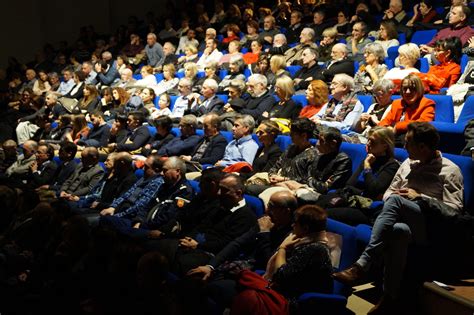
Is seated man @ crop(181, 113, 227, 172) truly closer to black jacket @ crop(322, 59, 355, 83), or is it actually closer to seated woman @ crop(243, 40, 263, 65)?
black jacket @ crop(322, 59, 355, 83)

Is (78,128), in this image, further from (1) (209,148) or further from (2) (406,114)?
(2) (406,114)

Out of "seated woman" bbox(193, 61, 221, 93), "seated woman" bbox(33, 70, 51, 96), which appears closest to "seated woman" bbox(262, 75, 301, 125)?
"seated woman" bbox(193, 61, 221, 93)

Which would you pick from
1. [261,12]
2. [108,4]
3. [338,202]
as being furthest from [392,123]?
[108,4]

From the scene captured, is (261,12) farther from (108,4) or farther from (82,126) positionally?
(108,4)

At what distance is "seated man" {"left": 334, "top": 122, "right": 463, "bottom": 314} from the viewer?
1.93 metres

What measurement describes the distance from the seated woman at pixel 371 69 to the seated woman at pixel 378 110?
0.49 metres

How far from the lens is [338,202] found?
227 centimetres

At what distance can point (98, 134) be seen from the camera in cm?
450

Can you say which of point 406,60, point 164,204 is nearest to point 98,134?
point 164,204

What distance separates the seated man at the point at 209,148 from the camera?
3416 mm

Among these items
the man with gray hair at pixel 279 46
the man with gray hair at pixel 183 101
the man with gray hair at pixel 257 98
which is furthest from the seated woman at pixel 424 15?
the man with gray hair at pixel 183 101

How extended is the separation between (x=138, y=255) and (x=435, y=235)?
1.02m

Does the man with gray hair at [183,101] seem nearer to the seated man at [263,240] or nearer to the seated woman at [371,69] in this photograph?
the seated woman at [371,69]

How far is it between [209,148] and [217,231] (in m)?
1.22
